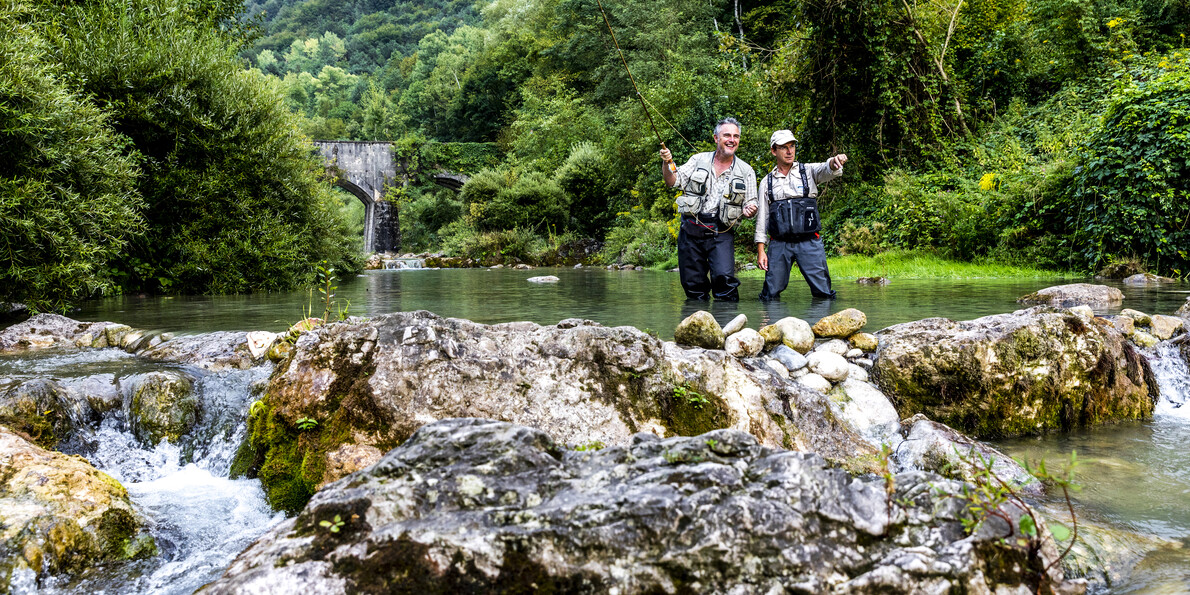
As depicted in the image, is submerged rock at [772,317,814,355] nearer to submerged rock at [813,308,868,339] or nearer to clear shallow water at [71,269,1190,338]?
submerged rock at [813,308,868,339]

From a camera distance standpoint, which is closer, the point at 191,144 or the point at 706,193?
the point at 706,193

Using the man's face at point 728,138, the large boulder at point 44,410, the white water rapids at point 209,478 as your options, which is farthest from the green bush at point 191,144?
the man's face at point 728,138

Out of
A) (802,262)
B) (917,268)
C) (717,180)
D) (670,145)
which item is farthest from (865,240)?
(717,180)

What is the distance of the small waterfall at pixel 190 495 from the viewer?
274cm

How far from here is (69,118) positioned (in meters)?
8.30

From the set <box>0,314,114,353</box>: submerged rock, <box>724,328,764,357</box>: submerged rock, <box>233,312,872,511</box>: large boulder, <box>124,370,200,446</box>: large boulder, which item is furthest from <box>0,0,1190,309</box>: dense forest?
<box>724,328,764,357</box>: submerged rock

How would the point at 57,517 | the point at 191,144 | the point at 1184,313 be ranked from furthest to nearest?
1. the point at 191,144
2. the point at 1184,313
3. the point at 57,517

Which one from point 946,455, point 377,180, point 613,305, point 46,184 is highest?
point 377,180

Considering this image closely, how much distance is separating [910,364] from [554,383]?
2.50m

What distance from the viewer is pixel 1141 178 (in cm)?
1087

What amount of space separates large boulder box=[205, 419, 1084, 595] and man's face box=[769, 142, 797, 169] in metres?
6.20

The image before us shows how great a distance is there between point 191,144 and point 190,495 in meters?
9.32

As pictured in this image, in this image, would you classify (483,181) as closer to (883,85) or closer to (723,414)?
(883,85)

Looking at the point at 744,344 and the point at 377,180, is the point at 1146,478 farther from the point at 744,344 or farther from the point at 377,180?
the point at 377,180
